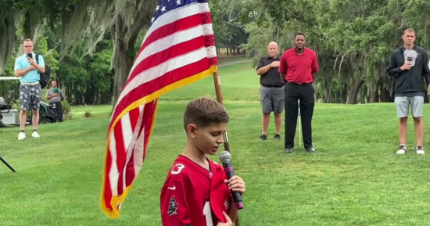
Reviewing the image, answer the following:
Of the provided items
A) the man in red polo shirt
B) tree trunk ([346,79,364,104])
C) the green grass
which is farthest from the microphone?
tree trunk ([346,79,364,104])

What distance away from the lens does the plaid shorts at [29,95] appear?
10352 millimetres

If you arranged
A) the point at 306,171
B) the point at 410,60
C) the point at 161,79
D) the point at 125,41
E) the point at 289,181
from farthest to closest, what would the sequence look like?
the point at 125,41
the point at 410,60
the point at 306,171
the point at 289,181
the point at 161,79

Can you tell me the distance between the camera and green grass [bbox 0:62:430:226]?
508cm

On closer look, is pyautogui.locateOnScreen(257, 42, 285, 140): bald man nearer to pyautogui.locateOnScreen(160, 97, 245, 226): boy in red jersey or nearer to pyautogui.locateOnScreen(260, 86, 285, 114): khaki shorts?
pyautogui.locateOnScreen(260, 86, 285, 114): khaki shorts

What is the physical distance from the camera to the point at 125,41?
52.0ft

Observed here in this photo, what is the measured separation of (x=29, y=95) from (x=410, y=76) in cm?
645

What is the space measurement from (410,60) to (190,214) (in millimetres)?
5994

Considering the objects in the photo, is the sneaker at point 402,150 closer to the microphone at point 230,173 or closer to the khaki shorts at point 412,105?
the khaki shorts at point 412,105

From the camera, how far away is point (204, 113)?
2.66m

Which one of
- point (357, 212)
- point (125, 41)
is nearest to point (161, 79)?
point (357, 212)

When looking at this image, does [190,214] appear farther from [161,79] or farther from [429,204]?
[429,204]

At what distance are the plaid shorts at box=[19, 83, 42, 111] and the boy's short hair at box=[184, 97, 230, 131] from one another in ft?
27.1

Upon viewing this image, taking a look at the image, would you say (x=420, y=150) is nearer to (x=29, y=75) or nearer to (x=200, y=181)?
(x=200, y=181)

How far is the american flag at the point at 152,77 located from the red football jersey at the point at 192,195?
666mm
